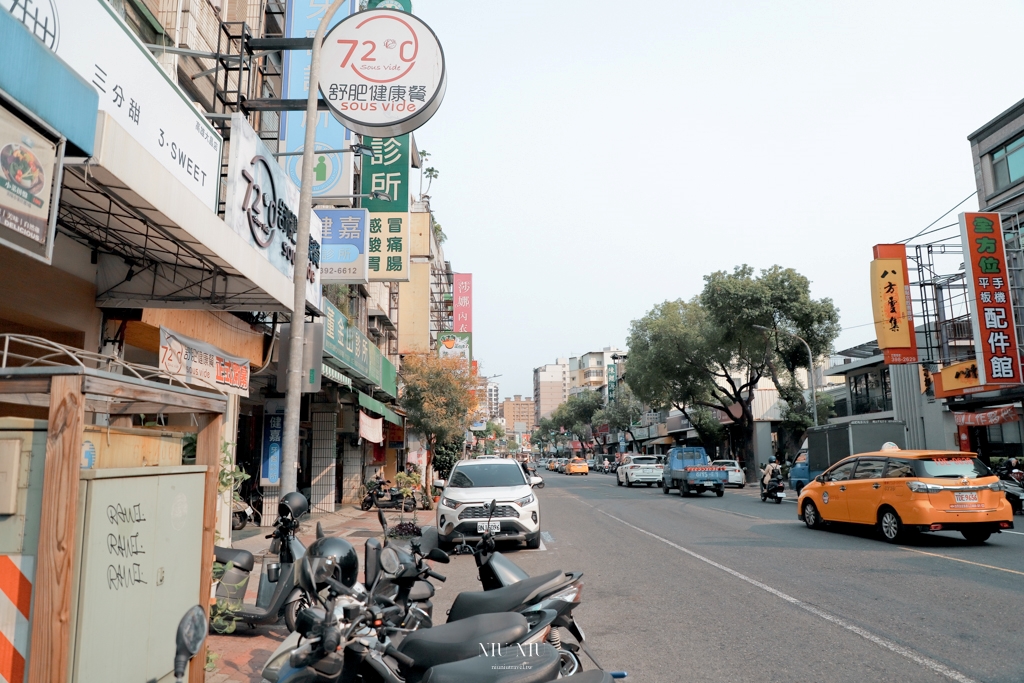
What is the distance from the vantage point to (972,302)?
72.6 feet

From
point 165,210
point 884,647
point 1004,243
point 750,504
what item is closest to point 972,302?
point 1004,243

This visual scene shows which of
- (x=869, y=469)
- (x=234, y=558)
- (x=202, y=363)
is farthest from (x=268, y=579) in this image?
(x=869, y=469)

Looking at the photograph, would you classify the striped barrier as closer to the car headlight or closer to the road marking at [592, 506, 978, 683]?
the road marking at [592, 506, 978, 683]

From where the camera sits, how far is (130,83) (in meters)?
6.16

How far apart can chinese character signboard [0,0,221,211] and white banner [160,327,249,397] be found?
7.60 feet

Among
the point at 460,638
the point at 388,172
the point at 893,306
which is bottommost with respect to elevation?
the point at 460,638

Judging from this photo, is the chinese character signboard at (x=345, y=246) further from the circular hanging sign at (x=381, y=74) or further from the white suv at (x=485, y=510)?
the white suv at (x=485, y=510)

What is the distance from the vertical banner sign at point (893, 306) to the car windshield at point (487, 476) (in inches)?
703

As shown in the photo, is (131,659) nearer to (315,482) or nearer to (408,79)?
(408,79)

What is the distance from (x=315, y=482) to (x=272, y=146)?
30.1ft

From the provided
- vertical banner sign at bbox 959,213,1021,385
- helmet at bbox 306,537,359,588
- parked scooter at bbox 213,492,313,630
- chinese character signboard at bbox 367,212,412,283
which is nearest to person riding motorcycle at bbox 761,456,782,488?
vertical banner sign at bbox 959,213,1021,385

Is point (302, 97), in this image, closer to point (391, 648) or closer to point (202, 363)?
point (202, 363)

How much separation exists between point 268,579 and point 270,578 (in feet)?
0.71

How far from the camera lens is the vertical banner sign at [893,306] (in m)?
24.9
